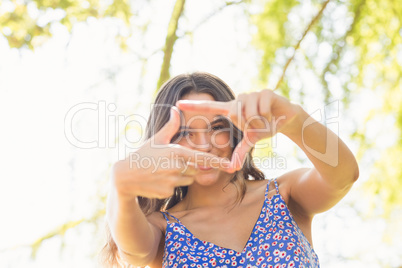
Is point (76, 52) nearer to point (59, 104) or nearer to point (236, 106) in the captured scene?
point (59, 104)

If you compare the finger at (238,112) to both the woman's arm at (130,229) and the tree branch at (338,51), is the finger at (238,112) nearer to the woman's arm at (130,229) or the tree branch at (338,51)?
the woman's arm at (130,229)

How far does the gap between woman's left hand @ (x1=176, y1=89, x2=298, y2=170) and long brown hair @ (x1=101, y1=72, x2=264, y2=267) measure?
0.44 m

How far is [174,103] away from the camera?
1584mm

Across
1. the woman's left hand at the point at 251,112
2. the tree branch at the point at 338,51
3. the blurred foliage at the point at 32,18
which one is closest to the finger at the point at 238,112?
the woman's left hand at the point at 251,112

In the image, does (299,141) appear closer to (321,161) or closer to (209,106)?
(321,161)

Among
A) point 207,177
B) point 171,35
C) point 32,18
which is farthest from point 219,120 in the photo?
point 32,18

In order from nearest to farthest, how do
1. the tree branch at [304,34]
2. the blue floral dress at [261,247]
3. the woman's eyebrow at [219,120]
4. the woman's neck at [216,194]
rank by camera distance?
the blue floral dress at [261,247], the woman's eyebrow at [219,120], the woman's neck at [216,194], the tree branch at [304,34]

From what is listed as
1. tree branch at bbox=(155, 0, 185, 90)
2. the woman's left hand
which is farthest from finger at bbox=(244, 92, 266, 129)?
tree branch at bbox=(155, 0, 185, 90)

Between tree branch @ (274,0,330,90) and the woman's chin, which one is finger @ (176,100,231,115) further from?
tree branch @ (274,0,330,90)

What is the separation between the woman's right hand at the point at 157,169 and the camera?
985 mm

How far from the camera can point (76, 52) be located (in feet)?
7.86

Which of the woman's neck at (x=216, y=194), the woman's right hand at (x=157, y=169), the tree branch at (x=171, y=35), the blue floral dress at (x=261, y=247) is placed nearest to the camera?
the woman's right hand at (x=157, y=169)

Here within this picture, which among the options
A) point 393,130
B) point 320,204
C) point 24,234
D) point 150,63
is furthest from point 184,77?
point 393,130

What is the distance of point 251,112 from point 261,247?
473mm
